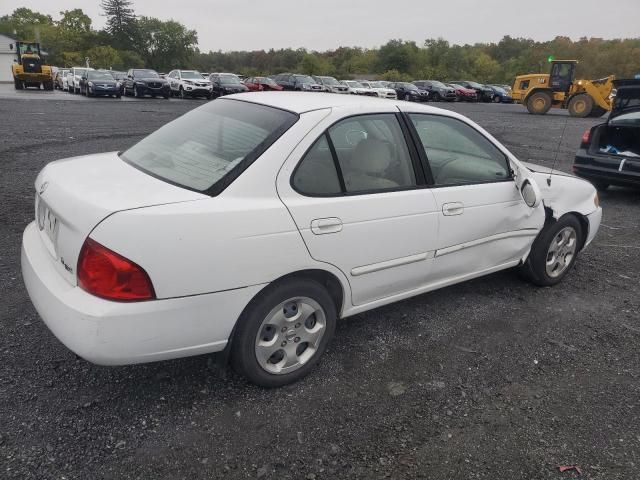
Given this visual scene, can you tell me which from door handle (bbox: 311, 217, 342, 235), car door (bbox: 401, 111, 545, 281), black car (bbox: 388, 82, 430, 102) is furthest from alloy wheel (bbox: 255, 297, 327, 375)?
black car (bbox: 388, 82, 430, 102)

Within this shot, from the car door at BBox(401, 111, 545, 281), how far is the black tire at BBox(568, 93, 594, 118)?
23.9 m

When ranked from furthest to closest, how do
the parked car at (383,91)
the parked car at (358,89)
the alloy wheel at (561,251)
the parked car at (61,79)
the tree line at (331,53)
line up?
the tree line at (331,53), the parked car at (383,91), the parked car at (358,89), the parked car at (61,79), the alloy wheel at (561,251)

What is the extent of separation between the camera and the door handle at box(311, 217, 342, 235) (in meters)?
Result: 2.49

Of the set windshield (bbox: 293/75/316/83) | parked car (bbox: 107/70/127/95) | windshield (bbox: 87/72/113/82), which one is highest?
windshield (bbox: 293/75/316/83)

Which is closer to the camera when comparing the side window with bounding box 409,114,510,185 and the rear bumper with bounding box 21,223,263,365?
the rear bumper with bounding box 21,223,263,365

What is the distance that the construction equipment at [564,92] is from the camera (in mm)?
23812

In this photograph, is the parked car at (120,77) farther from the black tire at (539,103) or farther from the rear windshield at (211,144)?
the rear windshield at (211,144)

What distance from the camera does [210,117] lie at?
3.08 meters

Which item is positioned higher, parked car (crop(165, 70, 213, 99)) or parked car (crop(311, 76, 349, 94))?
parked car (crop(311, 76, 349, 94))

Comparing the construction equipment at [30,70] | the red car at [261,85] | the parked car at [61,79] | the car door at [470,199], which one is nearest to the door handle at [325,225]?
the car door at [470,199]

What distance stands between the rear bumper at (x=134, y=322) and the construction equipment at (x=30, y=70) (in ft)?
114

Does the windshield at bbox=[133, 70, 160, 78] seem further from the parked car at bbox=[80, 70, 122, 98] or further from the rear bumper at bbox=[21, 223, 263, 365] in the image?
the rear bumper at bbox=[21, 223, 263, 365]

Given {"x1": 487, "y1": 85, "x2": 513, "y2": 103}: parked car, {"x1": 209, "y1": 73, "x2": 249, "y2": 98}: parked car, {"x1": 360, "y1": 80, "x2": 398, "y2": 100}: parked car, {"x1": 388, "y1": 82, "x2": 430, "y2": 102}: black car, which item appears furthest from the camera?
{"x1": 487, "y1": 85, "x2": 513, "y2": 103}: parked car

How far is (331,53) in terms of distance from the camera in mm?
102562
